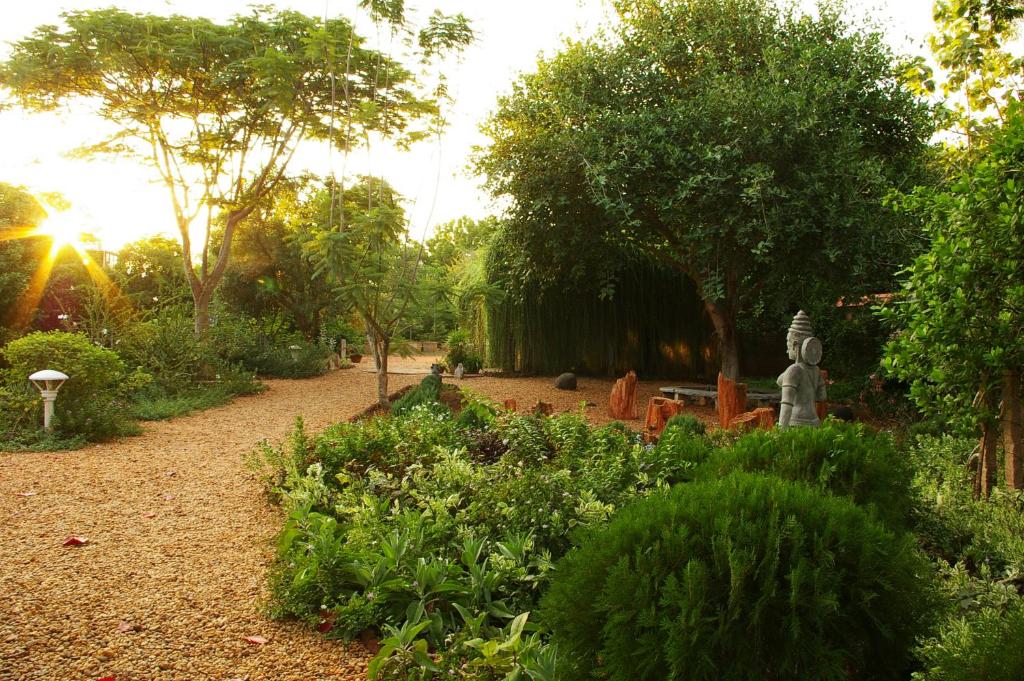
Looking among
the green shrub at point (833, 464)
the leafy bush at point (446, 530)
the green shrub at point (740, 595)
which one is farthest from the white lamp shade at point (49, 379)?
the green shrub at point (740, 595)

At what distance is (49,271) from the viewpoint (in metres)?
12.7

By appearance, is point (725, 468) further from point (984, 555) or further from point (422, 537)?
point (422, 537)

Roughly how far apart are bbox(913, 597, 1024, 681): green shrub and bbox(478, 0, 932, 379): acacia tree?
652 cm

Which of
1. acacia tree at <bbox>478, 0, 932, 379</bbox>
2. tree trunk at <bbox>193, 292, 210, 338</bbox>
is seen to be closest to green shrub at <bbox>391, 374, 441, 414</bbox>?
acacia tree at <bbox>478, 0, 932, 379</bbox>

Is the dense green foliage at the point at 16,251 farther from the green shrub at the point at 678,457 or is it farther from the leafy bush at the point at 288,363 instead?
the green shrub at the point at 678,457

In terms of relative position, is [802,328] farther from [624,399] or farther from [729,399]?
[624,399]

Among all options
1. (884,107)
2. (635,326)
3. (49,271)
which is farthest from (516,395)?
(49,271)

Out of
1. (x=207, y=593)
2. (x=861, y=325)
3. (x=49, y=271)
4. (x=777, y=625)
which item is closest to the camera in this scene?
(x=777, y=625)

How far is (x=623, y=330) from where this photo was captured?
13430mm

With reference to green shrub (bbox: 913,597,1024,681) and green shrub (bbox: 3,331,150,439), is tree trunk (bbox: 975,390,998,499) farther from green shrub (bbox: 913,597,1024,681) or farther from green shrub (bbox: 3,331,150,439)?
green shrub (bbox: 3,331,150,439)

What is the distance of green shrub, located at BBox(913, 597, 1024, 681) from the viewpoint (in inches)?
52.1

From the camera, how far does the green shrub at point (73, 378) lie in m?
7.09

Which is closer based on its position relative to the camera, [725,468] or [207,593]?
[725,468]

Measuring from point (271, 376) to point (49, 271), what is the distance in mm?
4645
